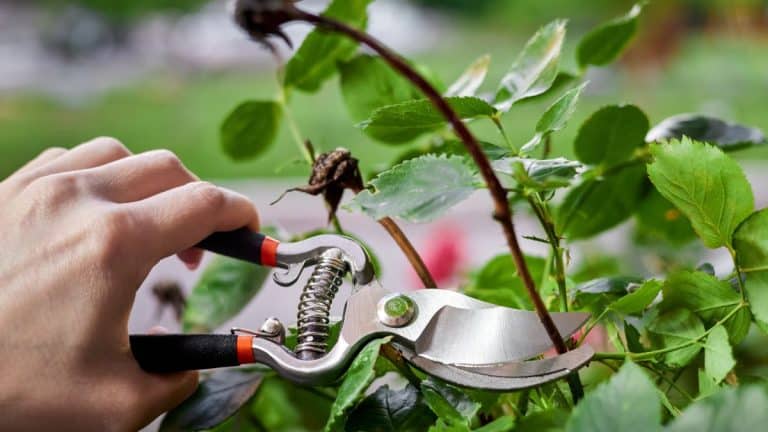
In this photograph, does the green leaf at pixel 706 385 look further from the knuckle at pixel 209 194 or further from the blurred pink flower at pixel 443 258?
the blurred pink flower at pixel 443 258

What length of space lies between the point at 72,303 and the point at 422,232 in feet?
5.55

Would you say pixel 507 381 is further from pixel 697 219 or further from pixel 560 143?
pixel 560 143

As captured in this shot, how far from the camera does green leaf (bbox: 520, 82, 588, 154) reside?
25 cm

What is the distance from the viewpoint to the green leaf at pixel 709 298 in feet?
0.88

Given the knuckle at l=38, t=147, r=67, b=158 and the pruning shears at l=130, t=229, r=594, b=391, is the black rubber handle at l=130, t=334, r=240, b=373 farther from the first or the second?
the knuckle at l=38, t=147, r=67, b=158

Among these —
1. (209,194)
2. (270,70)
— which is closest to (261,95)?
(270,70)

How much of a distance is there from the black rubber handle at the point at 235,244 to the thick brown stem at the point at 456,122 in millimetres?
127

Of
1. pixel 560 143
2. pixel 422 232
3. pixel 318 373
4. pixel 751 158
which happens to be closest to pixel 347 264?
pixel 318 373

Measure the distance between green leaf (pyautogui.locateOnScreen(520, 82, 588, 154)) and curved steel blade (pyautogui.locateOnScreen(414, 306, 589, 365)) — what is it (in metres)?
0.05

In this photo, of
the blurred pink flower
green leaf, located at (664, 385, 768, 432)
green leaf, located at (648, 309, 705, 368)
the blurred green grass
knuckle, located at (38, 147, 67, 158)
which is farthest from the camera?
the blurred green grass

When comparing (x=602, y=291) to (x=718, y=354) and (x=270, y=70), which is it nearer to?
(x=718, y=354)

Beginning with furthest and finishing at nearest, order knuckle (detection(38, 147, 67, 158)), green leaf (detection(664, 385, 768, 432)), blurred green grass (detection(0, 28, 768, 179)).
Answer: blurred green grass (detection(0, 28, 768, 179)) < knuckle (detection(38, 147, 67, 158)) < green leaf (detection(664, 385, 768, 432))

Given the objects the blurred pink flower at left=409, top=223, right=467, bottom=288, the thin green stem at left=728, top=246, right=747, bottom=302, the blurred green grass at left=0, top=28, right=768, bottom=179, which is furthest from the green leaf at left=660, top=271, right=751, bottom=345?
the blurred green grass at left=0, top=28, right=768, bottom=179

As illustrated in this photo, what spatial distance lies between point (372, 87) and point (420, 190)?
15cm
